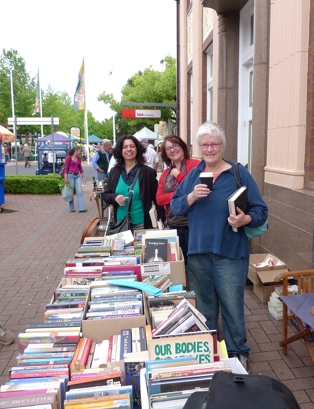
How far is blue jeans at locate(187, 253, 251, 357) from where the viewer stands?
2961mm

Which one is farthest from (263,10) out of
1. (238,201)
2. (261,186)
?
(238,201)

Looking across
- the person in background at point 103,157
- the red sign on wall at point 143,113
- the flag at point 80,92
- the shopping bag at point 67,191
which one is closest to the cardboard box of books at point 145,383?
the person in background at point 103,157

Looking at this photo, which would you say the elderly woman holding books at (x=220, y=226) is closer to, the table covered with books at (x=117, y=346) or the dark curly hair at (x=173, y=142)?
the table covered with books at (x=117, y=346)

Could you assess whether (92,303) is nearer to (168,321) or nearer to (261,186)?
(168,321)

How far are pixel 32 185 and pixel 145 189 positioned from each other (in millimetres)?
13819

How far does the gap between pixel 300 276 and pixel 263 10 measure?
150 inches

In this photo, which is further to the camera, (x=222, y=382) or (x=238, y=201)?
(x=238, y=201)

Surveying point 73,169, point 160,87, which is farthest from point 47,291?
point 160,87

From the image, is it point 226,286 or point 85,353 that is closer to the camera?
point 85,353

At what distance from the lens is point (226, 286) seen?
298cm

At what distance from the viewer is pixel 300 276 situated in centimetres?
370

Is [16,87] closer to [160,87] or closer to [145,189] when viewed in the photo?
[160,87]

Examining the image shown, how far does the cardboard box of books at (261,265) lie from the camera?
4.73 metres

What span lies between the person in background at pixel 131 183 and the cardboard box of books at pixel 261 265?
4.27ft
